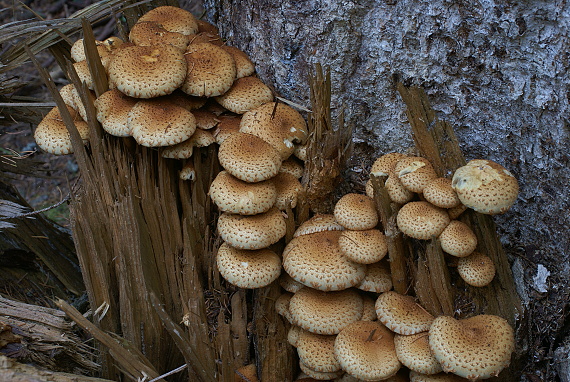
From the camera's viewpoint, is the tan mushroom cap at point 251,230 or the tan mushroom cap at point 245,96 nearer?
the tan mushroom cap at point 251,230

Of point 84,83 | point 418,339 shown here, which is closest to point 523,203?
point 418,339

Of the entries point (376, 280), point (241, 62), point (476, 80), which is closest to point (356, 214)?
point (376, 280)

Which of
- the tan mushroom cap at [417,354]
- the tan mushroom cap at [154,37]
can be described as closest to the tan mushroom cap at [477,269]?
the tan mushroom cap at [417,354]

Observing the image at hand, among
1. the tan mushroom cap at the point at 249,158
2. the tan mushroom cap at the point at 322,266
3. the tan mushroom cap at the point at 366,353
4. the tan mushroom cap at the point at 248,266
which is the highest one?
the tan mushroom cap at the point at 249,158

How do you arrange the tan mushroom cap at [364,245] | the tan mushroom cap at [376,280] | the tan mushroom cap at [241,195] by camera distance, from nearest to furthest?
the tan mushroom cap at [364,245]
the tan mushroom cap at [241,195]
the tan mushroom cap at [376,280]

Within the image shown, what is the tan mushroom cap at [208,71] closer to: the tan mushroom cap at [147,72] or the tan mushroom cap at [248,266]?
the tan mushroom cap at [147,72]

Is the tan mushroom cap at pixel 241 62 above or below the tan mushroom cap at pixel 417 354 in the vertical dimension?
above

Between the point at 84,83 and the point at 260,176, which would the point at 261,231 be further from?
the point at 84,83
